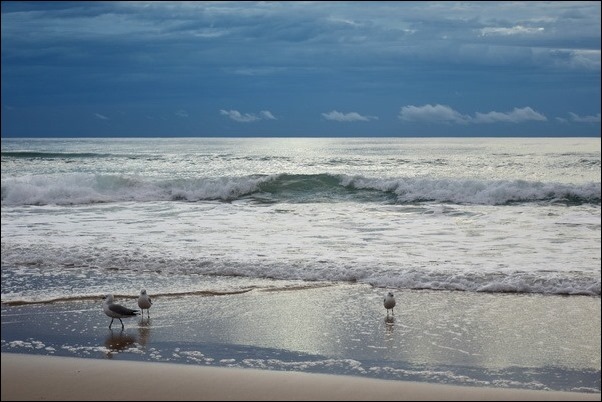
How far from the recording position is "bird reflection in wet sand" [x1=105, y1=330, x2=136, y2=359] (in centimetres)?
635

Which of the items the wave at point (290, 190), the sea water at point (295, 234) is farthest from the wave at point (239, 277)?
the wave at point (290, 190)

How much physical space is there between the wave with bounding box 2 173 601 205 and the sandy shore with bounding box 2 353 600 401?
1807 centimetres

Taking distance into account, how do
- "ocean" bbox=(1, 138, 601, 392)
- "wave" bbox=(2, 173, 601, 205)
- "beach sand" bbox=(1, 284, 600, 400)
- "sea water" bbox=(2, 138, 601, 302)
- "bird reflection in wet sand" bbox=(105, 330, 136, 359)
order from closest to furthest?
"beach sand" bbox=(1, 284, 600, 400) → "ocean" bbox=(1, 138, 601, 392) → "bird reflection in wet sand" bbox=(105, 330, 136, 359) → "sea water" bbox=(2, 138, 601, 302) → "wave" bbox=(2, 173, 601, 205)

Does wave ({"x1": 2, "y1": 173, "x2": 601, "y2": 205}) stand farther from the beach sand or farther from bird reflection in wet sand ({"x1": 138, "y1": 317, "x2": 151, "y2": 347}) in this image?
bird reflection in wet sand ({"x1": 138, "y1": 317, "x2": 151, "y2": 347})

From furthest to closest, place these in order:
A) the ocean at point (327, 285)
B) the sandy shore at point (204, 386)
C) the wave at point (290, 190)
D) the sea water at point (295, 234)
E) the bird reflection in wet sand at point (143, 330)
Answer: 1. the wave at point (290, 190)
2. the sea water at point (295, 234)
3. the bird reflection in wet sand at point (143, 330)
4. the ocean at point (327, 285)
5. the sandy shore at point (204, 386)

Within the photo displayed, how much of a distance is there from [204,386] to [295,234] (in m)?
9.14

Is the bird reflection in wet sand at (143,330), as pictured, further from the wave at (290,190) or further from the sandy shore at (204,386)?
the wave at (290,190)

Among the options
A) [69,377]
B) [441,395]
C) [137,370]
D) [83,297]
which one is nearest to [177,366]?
[137,370]

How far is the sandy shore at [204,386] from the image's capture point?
4766 millimetres

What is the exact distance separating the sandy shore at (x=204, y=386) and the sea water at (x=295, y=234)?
3.40 meters

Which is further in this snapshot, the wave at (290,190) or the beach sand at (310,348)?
the wave at (290,190)

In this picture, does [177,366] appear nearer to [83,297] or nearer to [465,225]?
[83,297]

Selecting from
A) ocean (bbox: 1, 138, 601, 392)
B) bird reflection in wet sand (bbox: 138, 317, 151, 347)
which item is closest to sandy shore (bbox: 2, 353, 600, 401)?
ocean (bbox: 1, 138, 601, 392)

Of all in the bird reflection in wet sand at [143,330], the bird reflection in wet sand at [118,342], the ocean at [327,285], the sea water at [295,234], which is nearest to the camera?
the ocean at [327,285]
